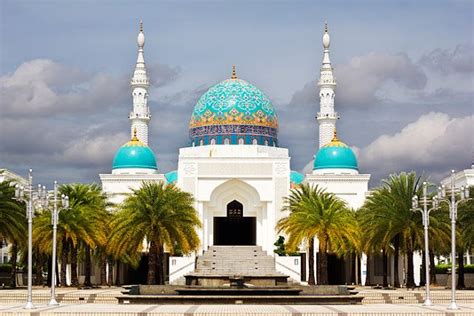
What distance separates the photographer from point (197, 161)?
152ft

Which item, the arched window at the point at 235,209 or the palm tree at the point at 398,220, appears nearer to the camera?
the palm tree at the point at 398,220

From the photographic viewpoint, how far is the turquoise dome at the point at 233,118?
49.2m

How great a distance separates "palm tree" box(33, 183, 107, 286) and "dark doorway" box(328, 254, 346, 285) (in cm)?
1527

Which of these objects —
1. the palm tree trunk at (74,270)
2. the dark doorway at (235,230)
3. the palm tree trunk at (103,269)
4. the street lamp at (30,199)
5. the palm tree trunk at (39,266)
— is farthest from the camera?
the dark doorway at (235,230)

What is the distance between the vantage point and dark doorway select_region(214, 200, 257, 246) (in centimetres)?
4922

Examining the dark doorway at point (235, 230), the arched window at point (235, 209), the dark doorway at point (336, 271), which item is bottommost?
the dark doorway at point (336, 271)

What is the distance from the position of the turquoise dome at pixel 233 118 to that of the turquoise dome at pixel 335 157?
2.91 metres

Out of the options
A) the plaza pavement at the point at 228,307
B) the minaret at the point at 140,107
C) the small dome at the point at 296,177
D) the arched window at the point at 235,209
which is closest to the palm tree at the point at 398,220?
the plaza pavement at the point at 228,307

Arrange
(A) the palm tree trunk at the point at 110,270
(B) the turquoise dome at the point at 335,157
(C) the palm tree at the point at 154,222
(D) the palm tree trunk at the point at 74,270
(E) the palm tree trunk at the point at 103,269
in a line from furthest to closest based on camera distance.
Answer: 1. (B) the turquoise dome at the point at 335,157
2. (A) the palm tree trunk at the point at 110,270
3. (E) the palm tree trunk at the point at 103,269
4. (D) the palm tree trunk at the point at 74,270
5. (C) the palm tree at the point at 154,222

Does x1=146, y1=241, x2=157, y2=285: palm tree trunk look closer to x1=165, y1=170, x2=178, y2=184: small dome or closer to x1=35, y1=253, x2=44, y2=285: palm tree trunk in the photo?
x1=35, y1=253, x2=44, y2=285: palm tree trunk

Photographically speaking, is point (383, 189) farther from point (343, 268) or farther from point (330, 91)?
point (330, 91)

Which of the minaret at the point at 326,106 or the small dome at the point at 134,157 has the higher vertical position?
the minaret at the point at 326,106

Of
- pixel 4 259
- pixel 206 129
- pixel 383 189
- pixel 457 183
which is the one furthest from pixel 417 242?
pixel 4 259

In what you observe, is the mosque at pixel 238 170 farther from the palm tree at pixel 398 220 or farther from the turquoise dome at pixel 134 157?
the palm tree at pixel 398 220
